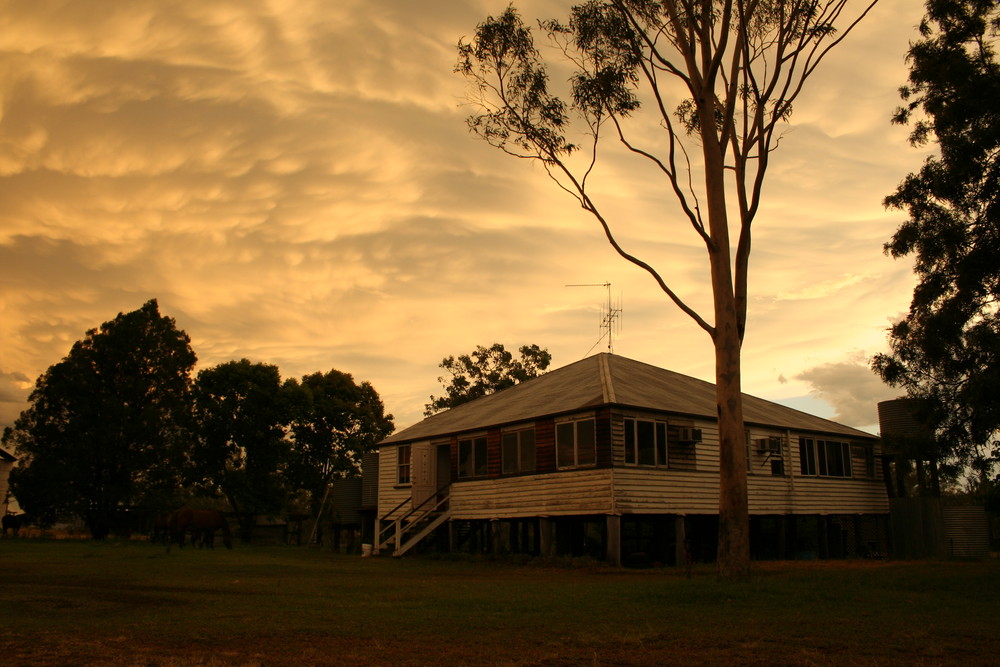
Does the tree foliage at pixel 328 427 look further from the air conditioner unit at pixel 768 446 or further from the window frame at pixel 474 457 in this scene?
the air conditioner unit at pixel 768 446

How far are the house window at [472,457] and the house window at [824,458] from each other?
12.2m

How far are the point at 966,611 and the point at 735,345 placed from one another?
6.46 m

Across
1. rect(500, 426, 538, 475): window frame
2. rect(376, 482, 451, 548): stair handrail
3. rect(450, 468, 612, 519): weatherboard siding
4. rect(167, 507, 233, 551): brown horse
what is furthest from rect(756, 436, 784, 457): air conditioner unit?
rect(167, 507, 233, 551): brown horse

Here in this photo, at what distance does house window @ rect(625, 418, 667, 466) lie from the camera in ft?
85.2

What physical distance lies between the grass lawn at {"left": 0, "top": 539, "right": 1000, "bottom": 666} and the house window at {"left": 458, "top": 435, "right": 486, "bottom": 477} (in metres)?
11.7

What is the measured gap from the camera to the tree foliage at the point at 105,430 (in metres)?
41.1

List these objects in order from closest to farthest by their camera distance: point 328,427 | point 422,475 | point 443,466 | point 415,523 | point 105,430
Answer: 1. point 415,523
2. point 422,475
3. point 443,466
4. point 105,430
5. point 328,427

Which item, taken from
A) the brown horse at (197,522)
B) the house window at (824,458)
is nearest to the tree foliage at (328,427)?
the brown horse at (197,522)

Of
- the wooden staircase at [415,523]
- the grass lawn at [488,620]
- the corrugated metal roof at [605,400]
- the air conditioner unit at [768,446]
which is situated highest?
the corrugated metal roof at [605,400]

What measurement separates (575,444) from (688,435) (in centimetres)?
386

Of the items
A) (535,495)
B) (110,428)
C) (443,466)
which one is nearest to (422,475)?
(443,466)

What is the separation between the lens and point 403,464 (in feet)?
115

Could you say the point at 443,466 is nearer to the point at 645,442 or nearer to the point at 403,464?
the point at 403,464

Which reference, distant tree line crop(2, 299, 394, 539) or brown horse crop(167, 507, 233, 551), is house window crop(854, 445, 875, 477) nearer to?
brown horse crop(167, 507, 233, 551)
